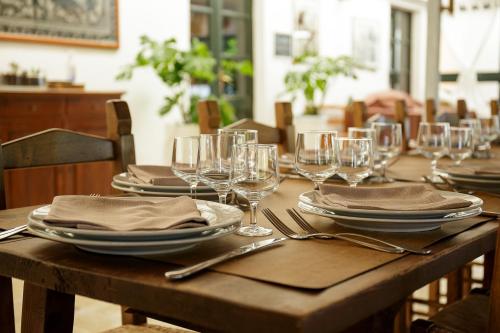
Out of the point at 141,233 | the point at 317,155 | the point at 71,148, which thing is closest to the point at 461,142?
the point at 317,155

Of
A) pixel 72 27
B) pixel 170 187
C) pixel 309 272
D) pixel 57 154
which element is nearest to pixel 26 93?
pixel 72 27

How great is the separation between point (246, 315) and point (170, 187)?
0.64 m

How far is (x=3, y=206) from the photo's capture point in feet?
4.57

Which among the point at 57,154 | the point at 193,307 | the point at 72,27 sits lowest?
the point at 193,307

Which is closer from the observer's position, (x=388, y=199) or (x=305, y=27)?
(x=388, y=199)

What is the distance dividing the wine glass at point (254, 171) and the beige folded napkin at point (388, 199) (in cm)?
13

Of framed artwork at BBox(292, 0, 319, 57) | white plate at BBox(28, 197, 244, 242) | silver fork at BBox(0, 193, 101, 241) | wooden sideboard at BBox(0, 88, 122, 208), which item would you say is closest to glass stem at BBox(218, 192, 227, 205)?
white plate at BBox(28, 197, 244, 242)

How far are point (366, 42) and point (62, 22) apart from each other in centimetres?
551

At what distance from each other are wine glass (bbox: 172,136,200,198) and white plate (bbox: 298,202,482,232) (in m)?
0.23

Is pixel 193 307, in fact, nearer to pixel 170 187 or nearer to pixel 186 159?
pixel 186 159

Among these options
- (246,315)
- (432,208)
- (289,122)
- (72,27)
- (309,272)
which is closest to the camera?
(246,315)

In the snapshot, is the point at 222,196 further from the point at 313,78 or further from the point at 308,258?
the point at 313,78

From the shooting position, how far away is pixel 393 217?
3.43ft

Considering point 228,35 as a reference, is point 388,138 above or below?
below
